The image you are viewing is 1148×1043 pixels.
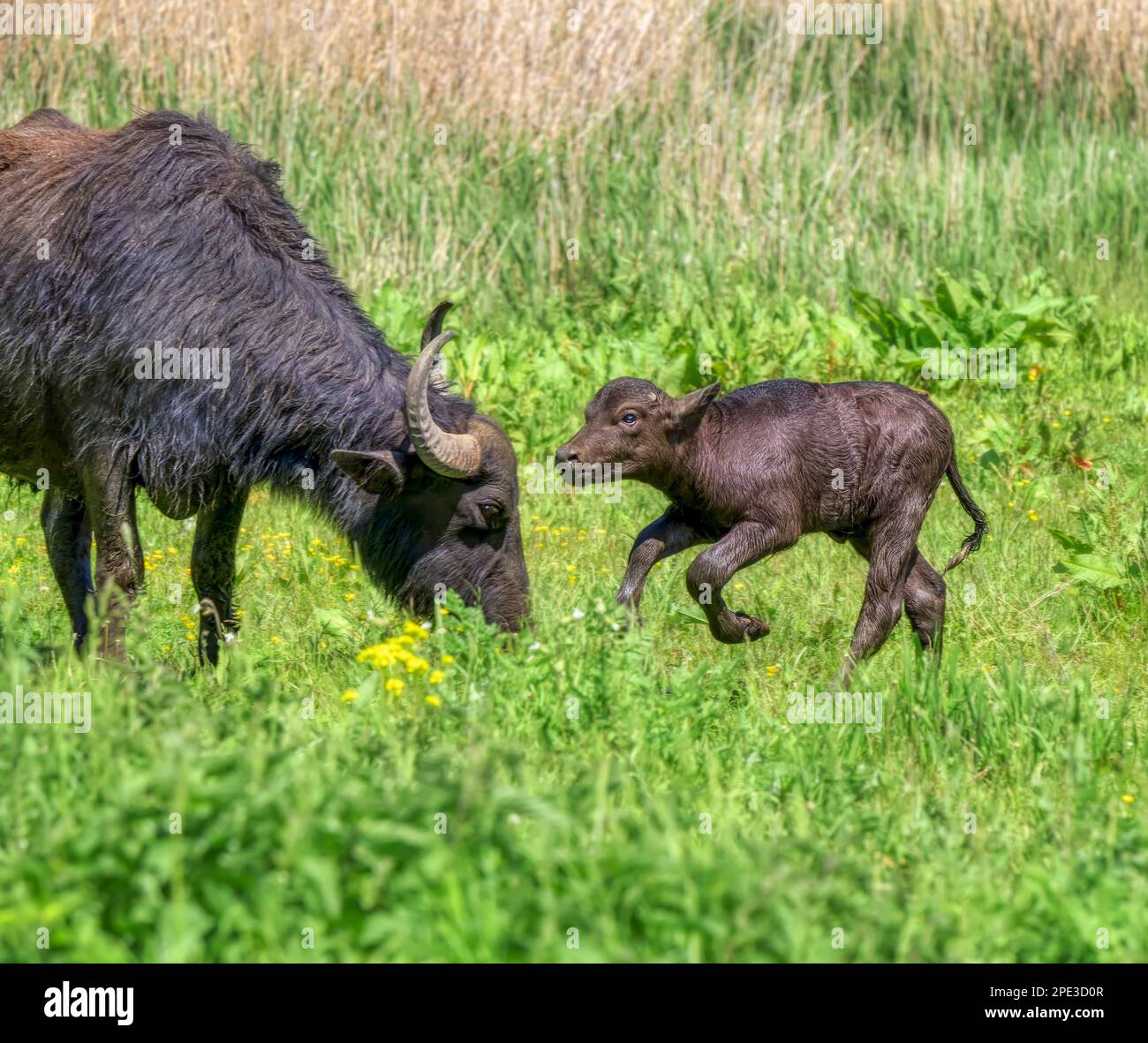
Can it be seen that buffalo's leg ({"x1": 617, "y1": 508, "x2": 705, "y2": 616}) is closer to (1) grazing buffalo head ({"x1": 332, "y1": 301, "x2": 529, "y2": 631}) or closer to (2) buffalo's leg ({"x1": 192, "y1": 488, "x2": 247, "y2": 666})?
(1) grazing buffalo head ({"x1": 332, "y1": 301, "x2": 529, "y2": 631})

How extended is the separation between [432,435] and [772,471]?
1.38 m

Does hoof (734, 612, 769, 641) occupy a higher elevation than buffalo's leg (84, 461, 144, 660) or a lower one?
lower

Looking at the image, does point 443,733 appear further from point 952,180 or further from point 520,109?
point 952,180

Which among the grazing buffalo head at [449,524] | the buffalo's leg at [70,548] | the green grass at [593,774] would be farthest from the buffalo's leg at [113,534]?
the grazing buffalo head at [449,524]

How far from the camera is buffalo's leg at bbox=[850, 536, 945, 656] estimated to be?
7.06m

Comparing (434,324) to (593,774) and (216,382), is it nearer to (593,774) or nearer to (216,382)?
(216,382)

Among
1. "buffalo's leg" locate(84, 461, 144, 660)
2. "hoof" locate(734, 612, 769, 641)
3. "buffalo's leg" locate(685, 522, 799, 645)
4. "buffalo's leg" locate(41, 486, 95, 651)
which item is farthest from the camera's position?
"buffalo's leg" locate(41, 486, 95, 651)

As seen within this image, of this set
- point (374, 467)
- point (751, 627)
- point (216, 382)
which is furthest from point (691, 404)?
point (216, 382)

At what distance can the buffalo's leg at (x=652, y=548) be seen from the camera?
6.60 m

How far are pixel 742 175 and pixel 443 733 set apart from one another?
860 cm

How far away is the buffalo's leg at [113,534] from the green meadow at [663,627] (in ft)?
0.99

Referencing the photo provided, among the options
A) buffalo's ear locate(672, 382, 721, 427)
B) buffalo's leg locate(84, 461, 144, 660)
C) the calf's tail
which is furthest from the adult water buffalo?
the calf's tail

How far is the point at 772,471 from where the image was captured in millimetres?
6633

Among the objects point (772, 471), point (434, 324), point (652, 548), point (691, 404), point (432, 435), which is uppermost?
point (434, 324)
